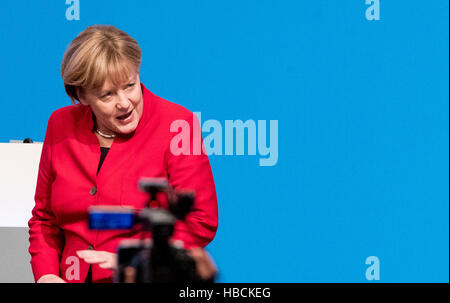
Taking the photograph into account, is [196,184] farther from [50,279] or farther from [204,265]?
[204,265]

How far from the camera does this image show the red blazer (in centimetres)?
126

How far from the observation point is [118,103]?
4.02 ft

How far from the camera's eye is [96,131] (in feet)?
4.50

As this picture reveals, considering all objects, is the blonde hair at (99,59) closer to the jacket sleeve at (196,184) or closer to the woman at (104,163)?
the woman at (104,163)

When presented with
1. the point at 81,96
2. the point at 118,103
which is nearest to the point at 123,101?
the point at 118,103

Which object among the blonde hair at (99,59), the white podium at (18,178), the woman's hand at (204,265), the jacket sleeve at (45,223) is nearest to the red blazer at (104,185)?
the jacket sleeve at (45,223)

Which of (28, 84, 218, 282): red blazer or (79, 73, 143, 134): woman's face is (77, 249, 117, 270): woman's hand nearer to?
(28, 84, 218, 282): red blazer

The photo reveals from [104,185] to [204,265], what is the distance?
63 cm

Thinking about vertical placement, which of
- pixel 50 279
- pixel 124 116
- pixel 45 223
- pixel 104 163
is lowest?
pixel 50 279

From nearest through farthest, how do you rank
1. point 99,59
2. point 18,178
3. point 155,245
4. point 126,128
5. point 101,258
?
point 155,245
point 101,258
point 99,59
point 126,128
point 18,178

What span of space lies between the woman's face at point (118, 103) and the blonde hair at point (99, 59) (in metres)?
0.02

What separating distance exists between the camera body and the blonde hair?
21.5 inches

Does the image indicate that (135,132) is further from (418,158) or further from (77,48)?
(418,158)
